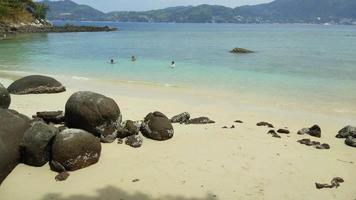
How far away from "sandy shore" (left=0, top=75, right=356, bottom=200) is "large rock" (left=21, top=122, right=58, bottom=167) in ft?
0.54

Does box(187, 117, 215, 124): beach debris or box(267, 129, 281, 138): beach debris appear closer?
box(267, 129, 281, 138): beach debris

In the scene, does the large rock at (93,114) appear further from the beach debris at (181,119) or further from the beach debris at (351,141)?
the beach debris at (351,141)

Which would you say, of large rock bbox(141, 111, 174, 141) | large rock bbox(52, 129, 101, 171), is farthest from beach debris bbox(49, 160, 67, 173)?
large rock bbox(141, 111, 174, 141)

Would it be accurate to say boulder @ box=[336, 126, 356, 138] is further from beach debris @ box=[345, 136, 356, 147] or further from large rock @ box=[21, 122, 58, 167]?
large rock @ box=[21, 122, 58, 167]

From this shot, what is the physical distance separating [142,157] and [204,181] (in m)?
1.74

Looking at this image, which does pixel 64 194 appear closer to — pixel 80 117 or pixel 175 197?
pixel 175 197

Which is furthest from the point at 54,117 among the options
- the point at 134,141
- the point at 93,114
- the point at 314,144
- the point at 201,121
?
the point at 314,144

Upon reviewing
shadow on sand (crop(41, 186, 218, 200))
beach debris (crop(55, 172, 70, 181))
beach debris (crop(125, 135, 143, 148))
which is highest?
beach debris (crop(125, 135, 143, 148))

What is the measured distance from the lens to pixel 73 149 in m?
8.16

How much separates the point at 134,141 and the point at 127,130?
1.68 feet

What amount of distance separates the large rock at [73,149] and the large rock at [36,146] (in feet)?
0.69

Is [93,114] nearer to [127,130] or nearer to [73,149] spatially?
[127,130]

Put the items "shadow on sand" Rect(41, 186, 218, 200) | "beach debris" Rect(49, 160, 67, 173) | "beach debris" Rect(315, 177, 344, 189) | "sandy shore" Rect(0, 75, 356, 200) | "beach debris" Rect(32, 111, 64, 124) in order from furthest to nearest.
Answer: "beach debris" Rect(32, 111, 64, 124) < "beach debris" Rect(49, 160, 67, 173) < "beach debris" Rect(315, 177, 344, 189) < "sandy shore" Rect(0, 75, 356, 200) < "shadow on sand" Rect(41, 186, 218, 200)

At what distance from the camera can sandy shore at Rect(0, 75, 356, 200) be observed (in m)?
7.40
